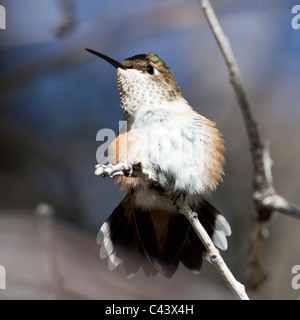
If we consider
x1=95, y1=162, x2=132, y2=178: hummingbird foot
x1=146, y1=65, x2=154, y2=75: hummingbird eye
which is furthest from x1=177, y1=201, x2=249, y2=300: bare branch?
x1=146, y1=65, x2=154, y2=75: hummingbird eye

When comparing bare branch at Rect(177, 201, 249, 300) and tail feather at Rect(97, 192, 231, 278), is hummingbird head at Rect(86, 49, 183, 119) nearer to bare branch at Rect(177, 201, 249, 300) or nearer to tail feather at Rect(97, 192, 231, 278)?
tail feather at Rect(97, 192, 231, 278)

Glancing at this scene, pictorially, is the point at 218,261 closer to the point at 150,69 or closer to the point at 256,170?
the point at 256,170

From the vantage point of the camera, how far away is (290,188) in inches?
193

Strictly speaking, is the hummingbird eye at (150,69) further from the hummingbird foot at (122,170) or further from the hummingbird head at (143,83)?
the hummingbird foot at (122,170)

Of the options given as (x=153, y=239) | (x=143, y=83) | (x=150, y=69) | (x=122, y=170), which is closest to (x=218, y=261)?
(x=122, y=170)

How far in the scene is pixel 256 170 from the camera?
9.57 ft

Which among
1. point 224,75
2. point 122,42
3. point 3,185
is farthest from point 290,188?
point 3,185

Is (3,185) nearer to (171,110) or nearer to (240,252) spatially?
(240,252)

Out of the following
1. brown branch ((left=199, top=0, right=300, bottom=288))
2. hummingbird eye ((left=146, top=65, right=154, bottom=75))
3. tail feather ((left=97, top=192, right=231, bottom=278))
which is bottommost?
tail feather ((left=97, top=192, right=231, bottom=278))

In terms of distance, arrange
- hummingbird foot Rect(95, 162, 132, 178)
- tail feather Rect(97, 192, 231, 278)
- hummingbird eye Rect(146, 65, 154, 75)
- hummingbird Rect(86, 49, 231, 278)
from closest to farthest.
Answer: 1. hummingbird foot Rect(95, 162, 132, 178)
2. hummingbird Rect(86, 49, 231, 278)
3. tail feather Rect(97, 192, 231, 278)
4. hummingbird eye Rect(146, 65, 154, 75)

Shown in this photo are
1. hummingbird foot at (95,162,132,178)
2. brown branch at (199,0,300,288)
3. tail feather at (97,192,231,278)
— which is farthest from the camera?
tail feather at (97,192,231,278)

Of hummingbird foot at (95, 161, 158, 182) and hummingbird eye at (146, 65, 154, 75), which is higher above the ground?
hummingbird eye at (146, 65, 154, 75)

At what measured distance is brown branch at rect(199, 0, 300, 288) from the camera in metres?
2.59

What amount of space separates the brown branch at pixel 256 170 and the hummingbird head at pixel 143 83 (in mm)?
503
